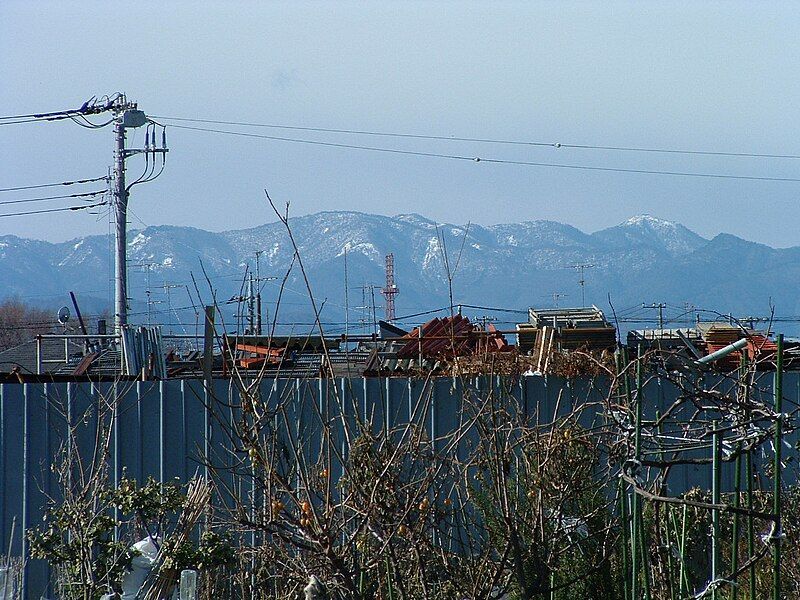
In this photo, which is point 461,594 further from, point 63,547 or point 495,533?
point 63,547

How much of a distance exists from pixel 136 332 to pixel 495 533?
29.0 feet

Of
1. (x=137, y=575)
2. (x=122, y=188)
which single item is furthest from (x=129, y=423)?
(x=122, y=188)

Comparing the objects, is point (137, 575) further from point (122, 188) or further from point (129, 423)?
point (122, 188)

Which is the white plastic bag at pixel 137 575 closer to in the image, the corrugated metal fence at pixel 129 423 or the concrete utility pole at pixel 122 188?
the corrugated metal fence at pixel 129 423

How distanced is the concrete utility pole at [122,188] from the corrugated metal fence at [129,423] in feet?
41.9

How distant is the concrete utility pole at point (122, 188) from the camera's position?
22.7m

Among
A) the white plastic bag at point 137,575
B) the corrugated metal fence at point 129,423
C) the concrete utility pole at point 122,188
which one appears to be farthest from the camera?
the concrete utility pole at point 122,188

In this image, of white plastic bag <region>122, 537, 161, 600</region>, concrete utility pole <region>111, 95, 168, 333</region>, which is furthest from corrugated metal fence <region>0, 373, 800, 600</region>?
concrete utility pole <region>111, 95, 168, 333</region>

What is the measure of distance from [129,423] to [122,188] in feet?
56.0

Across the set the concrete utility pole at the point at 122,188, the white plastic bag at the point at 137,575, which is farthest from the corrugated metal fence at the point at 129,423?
the concrete utility pole at the point at 122,188

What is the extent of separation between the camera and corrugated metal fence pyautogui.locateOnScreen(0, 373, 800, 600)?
7891 millimetres

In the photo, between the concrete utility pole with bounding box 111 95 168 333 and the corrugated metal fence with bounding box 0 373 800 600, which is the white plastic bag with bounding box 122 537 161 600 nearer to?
the corrugated metal fence with bounding box 0 373 800 600

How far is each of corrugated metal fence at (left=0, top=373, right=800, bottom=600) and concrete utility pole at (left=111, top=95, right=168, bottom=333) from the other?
41.9ft

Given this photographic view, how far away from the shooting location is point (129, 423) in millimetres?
8109
